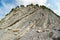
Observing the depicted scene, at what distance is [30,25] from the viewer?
45531 mm

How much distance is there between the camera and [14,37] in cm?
4200

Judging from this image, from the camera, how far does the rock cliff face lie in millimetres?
40875

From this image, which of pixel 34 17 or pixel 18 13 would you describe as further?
pixel 18 13

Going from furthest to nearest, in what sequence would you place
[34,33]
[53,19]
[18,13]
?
1. [18,13]
2. [53,19]
3. [34,33]

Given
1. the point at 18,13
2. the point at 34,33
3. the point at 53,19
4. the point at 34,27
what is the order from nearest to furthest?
the point at 34,33 → the point at 34,27 → the point at 53,19 → the point at 18,13

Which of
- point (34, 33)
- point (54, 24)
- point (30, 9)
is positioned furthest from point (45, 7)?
point (34, 33)

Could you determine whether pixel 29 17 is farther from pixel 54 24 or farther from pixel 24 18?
pixel 54 24

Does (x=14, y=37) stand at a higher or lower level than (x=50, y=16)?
lower

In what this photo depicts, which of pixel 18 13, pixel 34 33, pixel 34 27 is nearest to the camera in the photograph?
pixel 34 33

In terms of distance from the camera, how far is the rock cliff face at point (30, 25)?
40.9m

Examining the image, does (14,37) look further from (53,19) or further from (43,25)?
(53,19)

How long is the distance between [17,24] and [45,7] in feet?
28.0

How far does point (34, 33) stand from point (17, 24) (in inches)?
254

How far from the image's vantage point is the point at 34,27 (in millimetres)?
44875
